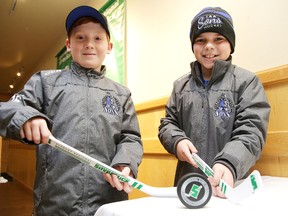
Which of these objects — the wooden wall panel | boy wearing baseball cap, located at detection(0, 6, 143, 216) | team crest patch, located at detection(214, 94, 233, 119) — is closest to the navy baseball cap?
boy wearing baseball cap, located at detection(0, 6, 143, 216)

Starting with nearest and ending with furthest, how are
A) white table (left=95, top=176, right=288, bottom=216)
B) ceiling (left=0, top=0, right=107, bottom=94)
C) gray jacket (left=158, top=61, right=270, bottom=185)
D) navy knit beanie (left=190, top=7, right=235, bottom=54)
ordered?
white table (left=95, top=176, right=288, bottom=216) < gray jacket (left=158, top=61, right=270, bottom=185) < navy knit beanie (left=190, top=7, right=235, bottom=54) < ceiling (left=0, top=0, right=107, bottom=94)

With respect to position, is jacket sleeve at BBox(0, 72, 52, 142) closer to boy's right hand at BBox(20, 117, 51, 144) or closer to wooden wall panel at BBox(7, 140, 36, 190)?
boy's right hand at BBox(20, 117, 51, 144)

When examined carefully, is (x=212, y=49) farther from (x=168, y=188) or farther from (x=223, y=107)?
(x=168, y=188)

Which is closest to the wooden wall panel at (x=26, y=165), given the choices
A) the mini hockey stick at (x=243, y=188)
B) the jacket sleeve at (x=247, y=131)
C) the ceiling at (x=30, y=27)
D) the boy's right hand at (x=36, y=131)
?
the ceiling at (x=30, y=27)

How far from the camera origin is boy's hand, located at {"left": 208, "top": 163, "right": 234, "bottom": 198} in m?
0.66

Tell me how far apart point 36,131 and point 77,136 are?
212 mm

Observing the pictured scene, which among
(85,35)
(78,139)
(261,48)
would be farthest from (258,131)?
(85,35)

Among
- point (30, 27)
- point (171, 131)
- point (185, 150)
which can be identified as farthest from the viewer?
point (30, 27)

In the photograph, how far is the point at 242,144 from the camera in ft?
2.48

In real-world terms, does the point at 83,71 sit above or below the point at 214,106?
above

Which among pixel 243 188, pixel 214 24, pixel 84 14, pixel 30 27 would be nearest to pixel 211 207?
pixel 243 188

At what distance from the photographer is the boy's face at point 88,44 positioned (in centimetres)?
101

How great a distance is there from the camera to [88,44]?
100 cm

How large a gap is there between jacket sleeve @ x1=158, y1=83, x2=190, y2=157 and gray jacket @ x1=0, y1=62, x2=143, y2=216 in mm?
94
